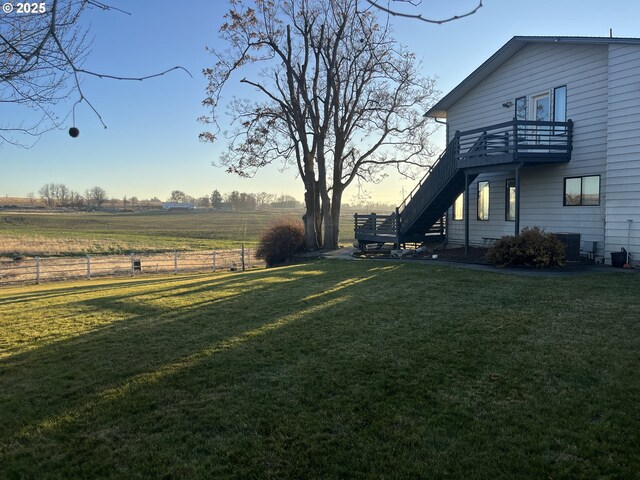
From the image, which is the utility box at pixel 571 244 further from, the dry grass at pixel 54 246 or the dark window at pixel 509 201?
the dry grass at pixel 54 246

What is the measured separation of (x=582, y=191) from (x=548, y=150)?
5.90 ft

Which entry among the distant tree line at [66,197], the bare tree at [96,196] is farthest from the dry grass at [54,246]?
the bare tree at [96,196]

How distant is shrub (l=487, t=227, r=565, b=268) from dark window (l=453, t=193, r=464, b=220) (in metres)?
7.30

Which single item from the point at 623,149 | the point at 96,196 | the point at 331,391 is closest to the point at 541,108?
the point at 623,149

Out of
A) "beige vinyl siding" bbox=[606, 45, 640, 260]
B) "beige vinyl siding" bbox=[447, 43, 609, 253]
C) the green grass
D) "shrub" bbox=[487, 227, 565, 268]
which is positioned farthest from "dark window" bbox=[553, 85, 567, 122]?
the green grass

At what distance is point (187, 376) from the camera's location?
5.13 m

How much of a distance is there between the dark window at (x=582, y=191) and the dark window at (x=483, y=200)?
4108 millimetres

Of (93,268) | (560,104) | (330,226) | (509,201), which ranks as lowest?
(93,268)

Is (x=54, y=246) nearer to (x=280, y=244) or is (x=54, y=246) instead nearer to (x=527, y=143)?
(x=280, y=244)

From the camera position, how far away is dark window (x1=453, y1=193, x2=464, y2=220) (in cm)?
2119

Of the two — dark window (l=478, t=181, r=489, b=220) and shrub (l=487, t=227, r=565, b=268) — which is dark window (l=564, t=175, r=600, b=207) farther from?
dark window (l=478, t=181, r=489, b=220)

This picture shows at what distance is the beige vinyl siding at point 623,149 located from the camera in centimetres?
1304

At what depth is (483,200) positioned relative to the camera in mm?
19781

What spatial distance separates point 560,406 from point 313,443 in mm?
2280
